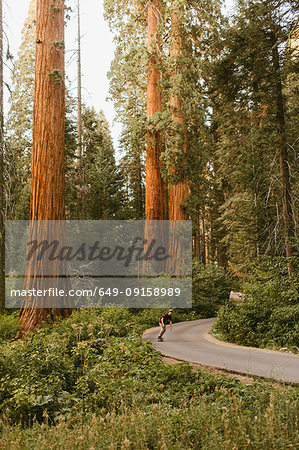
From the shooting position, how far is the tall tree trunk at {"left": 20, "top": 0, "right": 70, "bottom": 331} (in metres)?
11.0

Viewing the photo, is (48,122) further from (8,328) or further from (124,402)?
(124,402)

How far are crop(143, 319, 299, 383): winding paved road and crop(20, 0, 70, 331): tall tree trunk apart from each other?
11.3ft

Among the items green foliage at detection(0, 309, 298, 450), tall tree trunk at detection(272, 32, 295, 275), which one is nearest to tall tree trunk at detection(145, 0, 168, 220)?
tall tree trunk at detection(272, 32, 295, 275)

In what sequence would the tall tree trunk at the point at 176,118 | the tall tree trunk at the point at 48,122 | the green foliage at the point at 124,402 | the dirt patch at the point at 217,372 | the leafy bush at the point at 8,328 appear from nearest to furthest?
1. the green foliage at the point at 124,402
2. the dirt patch at the point at 217,372
3. the leafy bush at the point at 8,328
4. the tall tree trunk at the point at 48,122
5. the tall tree trunk at the point at 176,118

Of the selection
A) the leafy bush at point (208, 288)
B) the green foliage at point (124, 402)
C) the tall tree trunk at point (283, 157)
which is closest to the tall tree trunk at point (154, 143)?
the leafy bush at point (208, 288)

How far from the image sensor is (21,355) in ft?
22.4

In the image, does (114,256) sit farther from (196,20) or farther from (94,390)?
(94,390)

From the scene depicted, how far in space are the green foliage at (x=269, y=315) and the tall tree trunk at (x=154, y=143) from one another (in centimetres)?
714

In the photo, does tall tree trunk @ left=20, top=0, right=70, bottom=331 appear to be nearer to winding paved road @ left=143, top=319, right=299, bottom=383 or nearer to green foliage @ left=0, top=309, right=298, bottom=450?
winding paved road @ left=143, top=319, right=299, bottom=383

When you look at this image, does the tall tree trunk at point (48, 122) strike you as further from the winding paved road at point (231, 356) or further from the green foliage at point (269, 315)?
the green foliage at point (269, 315)

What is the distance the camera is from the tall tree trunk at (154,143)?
58.7 feet

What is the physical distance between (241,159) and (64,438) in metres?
13.6

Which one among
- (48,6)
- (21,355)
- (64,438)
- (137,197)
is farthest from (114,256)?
(64,438)

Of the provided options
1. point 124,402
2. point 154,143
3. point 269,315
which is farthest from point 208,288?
point 124,402
